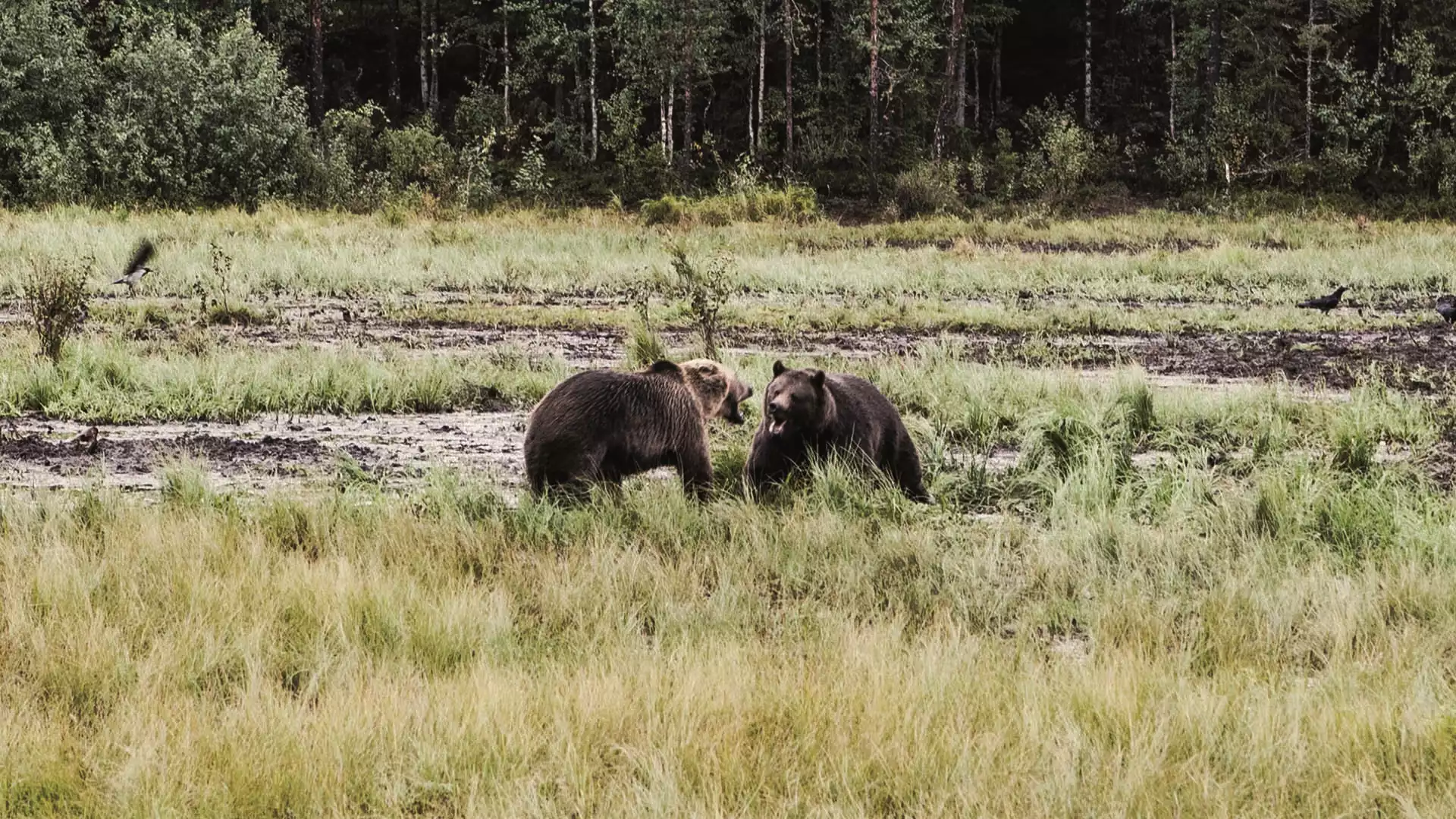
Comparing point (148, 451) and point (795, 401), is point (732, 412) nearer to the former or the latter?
point (795, 401)

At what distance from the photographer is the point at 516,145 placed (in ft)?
157

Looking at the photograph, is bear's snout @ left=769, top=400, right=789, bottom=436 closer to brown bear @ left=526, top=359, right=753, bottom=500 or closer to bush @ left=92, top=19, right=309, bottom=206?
brown bear @ left=526, top=359, right=753, bottom=500

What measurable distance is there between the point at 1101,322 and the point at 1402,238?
16641mm

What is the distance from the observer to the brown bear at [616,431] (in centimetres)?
592

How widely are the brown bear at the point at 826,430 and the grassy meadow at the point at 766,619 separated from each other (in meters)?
0.25

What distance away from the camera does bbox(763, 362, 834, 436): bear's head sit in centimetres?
621

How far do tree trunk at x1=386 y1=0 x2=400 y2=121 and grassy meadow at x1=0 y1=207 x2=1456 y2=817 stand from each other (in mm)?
42015

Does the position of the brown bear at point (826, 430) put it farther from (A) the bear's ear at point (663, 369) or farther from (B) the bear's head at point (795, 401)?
(A) the bear's ear at point (663, 369)

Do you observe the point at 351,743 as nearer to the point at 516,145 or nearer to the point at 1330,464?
the point at 1330,464

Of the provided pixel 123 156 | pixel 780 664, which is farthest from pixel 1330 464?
pixel 123 156

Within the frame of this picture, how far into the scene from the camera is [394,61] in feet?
170

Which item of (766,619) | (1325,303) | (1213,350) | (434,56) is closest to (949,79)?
(434,56)

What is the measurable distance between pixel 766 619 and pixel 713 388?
7.60 feet

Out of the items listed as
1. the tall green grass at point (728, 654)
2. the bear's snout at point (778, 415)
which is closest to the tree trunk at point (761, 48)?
the bear's snout at point (778, 415)
